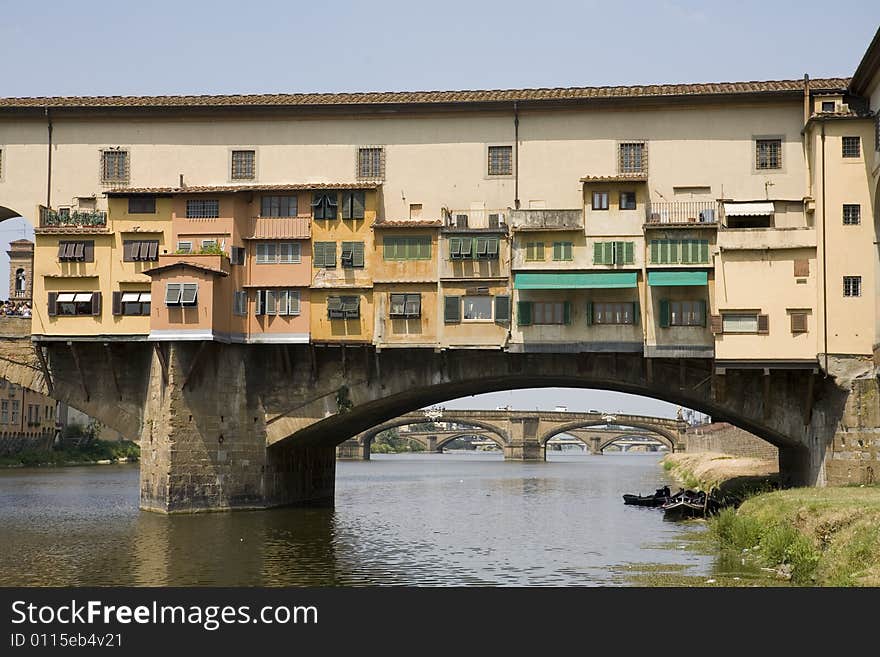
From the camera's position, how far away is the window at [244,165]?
51562mm

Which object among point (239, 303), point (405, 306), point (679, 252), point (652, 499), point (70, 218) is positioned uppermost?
point (70, 218)

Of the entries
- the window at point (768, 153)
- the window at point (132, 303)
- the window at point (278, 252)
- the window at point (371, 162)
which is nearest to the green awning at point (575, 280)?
the window at point (768, 153)

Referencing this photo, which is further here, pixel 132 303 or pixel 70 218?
pixel 70 218

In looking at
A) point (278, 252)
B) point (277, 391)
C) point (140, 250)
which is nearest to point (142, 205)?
point (140, 250)

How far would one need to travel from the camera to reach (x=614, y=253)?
4816cm

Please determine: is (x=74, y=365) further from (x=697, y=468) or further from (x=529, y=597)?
(x=697, y=468)

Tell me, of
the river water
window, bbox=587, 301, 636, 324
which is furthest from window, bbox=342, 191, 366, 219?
the river water

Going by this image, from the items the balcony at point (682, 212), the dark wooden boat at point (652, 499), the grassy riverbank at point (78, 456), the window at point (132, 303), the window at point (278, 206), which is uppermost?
the window at point (278, 206)

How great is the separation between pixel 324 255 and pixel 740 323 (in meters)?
17.4

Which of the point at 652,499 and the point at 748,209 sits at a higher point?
the point at 748,209

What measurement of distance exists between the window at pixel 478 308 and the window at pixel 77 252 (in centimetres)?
1642

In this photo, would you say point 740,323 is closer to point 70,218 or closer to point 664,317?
point 664,317

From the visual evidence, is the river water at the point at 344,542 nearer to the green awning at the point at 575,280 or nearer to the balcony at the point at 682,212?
the green awning at the point at 575,280

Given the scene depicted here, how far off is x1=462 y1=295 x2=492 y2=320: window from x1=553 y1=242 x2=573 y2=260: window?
10.8 ft
